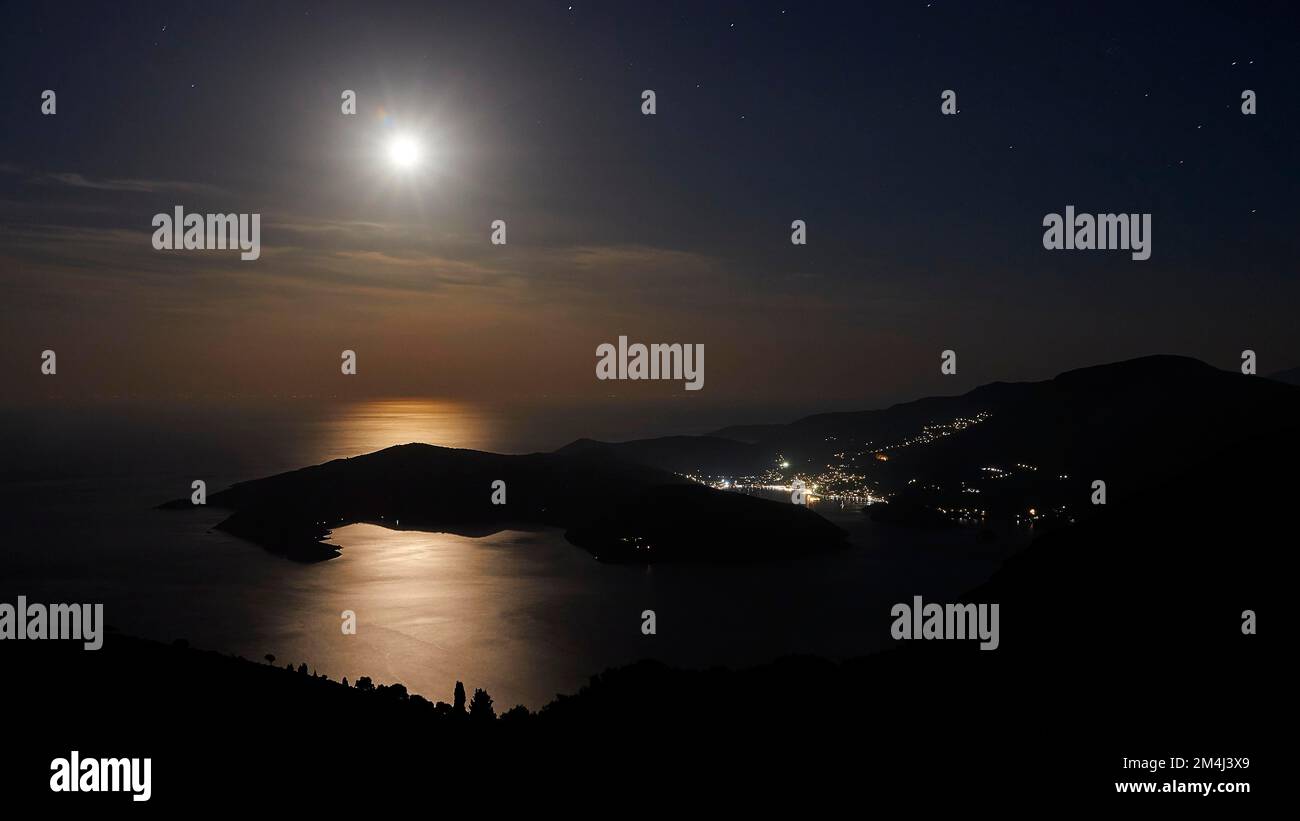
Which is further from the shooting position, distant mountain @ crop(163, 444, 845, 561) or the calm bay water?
distant mountain @ crop(163, 444, 845, 561)

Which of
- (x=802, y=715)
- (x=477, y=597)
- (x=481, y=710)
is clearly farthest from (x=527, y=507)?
(x=802, y=715)

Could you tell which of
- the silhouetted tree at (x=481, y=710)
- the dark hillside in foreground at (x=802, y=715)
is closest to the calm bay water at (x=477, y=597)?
the silhouetted tree at (x=481, y=710)

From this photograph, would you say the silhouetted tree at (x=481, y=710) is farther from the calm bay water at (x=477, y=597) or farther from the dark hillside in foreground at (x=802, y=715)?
the calm bay water at (x=477, y=597)

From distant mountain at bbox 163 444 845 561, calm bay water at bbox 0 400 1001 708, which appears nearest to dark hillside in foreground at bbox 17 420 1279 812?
calm bay water at bbox 0 400 1001 708

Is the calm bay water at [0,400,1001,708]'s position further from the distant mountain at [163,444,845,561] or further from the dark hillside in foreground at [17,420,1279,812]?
the dark hillside in foreground at [17,420,1279,812]

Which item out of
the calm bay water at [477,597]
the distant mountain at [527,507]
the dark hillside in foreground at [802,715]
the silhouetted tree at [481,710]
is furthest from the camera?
the distant mountain at [527,507]

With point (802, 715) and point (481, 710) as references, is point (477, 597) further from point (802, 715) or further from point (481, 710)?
point (802, 715)

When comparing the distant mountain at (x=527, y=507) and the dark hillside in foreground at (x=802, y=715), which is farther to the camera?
the distant mountain at (x=527, y=507)
